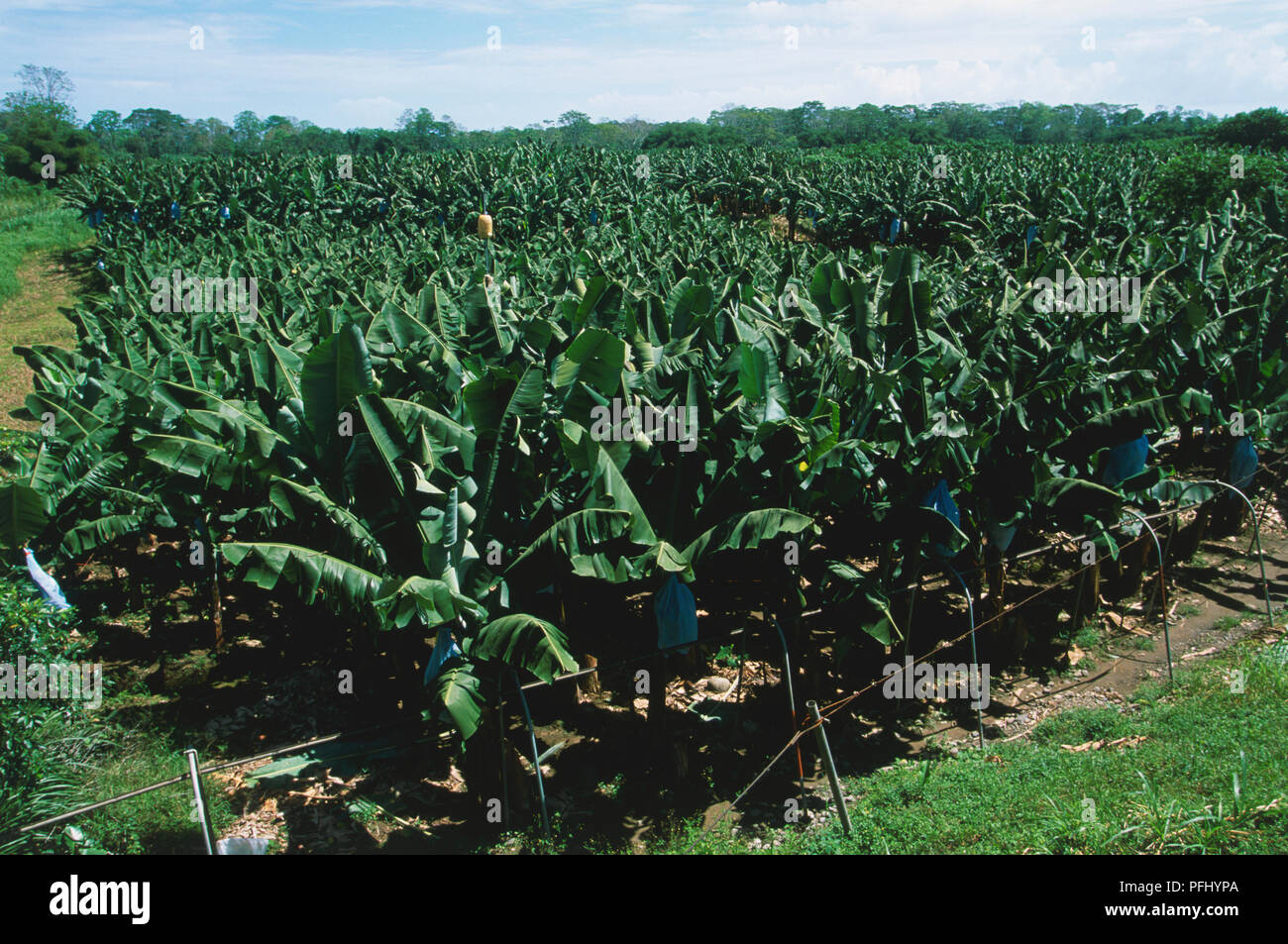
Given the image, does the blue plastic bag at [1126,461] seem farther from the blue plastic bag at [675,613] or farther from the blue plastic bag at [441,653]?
the blue plastic bag at [441,653]

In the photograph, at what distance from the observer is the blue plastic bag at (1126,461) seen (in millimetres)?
10016

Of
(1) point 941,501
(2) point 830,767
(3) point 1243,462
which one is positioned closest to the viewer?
(2) point 830,767

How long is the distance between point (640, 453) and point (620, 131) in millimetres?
108435

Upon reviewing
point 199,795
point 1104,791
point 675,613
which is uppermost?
point 675,613

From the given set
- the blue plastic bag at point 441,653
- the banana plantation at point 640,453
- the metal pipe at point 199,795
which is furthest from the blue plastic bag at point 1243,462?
the metal pipe at point 199,795

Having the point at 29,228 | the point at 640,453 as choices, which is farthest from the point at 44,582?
the point at 29,228

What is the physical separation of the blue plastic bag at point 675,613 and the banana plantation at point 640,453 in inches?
1.1

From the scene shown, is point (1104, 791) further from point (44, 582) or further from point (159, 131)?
point (159, 131)

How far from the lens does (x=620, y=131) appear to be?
108 m

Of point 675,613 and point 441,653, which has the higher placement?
point 675,613

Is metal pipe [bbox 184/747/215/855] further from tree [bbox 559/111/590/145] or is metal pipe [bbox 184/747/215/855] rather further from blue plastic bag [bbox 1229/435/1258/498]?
tree [bbox 559/111/590/145]

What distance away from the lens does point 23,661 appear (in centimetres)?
728
